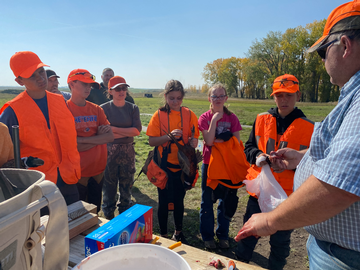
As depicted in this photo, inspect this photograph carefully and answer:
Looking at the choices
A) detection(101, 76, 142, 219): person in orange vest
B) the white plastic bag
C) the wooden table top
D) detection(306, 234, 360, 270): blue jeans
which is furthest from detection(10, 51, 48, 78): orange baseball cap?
detection(306, 234, 360, 270): blue jeans

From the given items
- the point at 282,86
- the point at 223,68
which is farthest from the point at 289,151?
the point at 223,68

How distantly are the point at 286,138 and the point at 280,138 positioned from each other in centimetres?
7

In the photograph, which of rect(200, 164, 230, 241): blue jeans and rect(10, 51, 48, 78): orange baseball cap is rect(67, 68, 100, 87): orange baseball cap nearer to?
rect(10, 51, 48, 78): orange baseball cap

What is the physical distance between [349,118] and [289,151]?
4.30 ft

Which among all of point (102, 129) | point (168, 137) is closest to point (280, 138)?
point (168, 137)

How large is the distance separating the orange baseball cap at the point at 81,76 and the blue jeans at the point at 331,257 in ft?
10.7

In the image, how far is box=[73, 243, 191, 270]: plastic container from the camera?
0.98m

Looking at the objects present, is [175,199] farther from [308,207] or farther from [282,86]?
[308,207]

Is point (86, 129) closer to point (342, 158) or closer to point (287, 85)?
point (287, 85)

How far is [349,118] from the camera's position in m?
0.97

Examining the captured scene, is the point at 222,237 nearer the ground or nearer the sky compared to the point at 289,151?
nearer the ground

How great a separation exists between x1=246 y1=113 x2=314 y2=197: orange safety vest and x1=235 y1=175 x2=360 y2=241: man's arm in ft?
4.76

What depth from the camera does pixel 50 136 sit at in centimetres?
252

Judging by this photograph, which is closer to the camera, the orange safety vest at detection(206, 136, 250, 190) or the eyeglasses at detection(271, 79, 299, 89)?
the eyeglasses at detection(271, 79, 299, 89)
